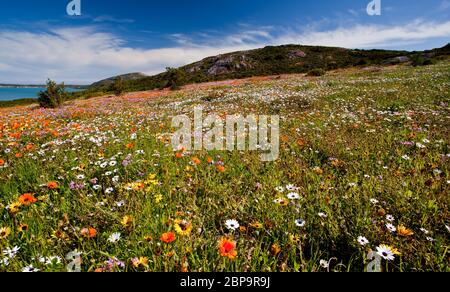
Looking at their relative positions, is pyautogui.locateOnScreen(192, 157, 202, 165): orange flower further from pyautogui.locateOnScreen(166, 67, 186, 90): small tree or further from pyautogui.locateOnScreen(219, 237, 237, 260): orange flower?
pyautogui.locateOnScreen(166, 67, 186, 90): small tree

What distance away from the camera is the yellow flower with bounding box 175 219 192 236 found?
2.03 m

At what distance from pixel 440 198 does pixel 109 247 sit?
3.43 m

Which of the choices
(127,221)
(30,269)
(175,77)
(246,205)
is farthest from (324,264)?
(175,77)

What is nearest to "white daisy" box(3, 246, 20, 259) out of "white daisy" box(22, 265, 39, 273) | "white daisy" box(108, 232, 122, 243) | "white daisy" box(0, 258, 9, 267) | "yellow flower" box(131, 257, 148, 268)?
"white daisy" box(0, 258, 9, 267)

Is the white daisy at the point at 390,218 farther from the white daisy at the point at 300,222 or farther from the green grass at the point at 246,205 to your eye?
the white daisy at the point at 300,222

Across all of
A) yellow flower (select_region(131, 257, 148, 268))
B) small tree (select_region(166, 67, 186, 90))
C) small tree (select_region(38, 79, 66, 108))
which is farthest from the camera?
small tree (select_region(166, 67, 186, 90))

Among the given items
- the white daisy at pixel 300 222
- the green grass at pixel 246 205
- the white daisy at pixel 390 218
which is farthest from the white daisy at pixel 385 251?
the white daisy at pixel 300 222

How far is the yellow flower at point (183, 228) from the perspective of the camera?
203 centimetres

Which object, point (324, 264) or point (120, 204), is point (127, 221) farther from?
point (324, 264)

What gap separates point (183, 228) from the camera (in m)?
2.18

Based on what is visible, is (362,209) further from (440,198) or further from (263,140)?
(263,140)
